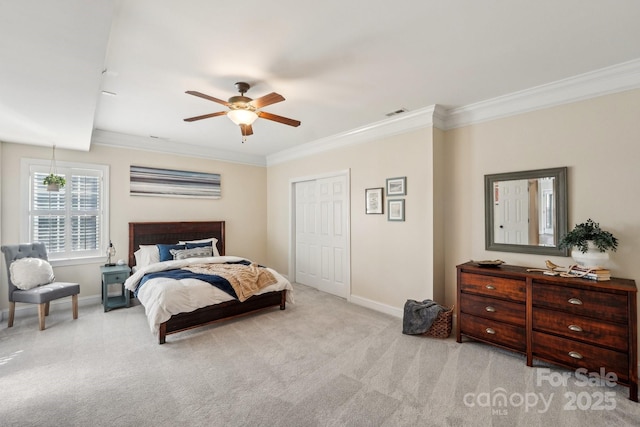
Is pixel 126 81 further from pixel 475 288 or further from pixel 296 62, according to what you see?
pixel 475 288

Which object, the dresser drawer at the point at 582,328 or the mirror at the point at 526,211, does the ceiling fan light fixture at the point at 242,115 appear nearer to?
the mirror at the point at 526,211

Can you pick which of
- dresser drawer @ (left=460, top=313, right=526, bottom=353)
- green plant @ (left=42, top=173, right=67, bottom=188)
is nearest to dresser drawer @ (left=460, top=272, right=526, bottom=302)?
dresser drawer @ (left=460, top=313, right=526, bottom=353)

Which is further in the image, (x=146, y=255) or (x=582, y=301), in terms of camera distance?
(x=146, y=255)

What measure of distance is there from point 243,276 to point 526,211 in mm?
3360

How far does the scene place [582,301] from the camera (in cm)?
236

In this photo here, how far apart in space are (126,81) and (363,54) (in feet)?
7.24

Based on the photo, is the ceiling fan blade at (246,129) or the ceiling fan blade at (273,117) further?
the ceiling fan blade at (246,129)

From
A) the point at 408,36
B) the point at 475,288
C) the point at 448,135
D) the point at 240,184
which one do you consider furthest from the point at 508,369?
the point at 240,184

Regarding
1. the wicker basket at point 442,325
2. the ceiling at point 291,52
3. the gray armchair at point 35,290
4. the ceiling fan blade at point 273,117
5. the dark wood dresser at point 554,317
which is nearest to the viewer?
the ceiling at point 291,52

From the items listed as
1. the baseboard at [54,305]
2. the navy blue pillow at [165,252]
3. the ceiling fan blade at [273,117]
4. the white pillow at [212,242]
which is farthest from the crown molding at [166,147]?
the ceiling fan blade at [273,117]

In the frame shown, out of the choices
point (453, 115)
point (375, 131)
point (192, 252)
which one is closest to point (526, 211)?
point (453, 115)

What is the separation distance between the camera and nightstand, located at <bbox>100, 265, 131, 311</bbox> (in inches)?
157

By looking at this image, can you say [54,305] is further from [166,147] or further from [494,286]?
[494,286]

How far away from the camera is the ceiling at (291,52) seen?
1.74m
